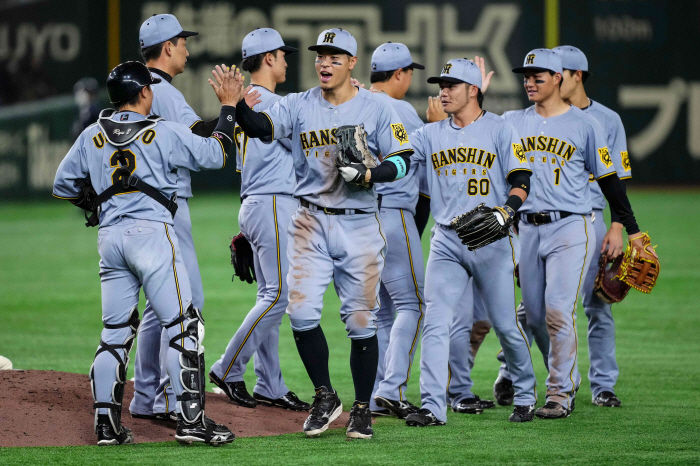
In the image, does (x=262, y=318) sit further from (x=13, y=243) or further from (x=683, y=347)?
(x=13, y=243)

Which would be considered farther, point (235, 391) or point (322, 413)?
point (235, 391)

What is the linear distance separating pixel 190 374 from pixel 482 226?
175 centimetres

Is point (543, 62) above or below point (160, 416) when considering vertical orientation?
above

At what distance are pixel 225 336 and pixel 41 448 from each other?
12.6ft

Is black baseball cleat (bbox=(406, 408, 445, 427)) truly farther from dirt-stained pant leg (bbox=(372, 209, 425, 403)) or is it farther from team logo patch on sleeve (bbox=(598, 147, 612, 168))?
team logo patch on sleeve (bbox=(598, 147, 612, 168))

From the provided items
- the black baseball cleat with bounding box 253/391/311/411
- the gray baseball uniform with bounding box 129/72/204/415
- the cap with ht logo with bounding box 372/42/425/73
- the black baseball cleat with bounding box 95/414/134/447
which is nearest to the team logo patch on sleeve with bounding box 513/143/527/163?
the cap with ht logo with bounding box 372/42/425/73

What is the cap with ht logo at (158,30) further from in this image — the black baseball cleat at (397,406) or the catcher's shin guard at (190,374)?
the black baseball cleat at (397,406)

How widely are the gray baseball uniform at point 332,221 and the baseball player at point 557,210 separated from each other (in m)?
1.25

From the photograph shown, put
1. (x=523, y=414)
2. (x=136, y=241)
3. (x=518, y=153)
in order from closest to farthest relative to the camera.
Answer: (x=136, y=241)
(x=518, y=153)
(x=523, y=414)

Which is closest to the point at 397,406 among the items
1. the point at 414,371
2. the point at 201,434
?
the point at 201,434

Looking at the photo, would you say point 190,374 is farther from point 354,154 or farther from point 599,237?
point 599,237

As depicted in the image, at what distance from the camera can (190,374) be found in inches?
193

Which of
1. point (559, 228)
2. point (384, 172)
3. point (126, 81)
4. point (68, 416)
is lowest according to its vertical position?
point (68, 416)

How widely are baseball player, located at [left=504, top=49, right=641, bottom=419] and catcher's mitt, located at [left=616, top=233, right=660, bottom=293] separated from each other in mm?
242
